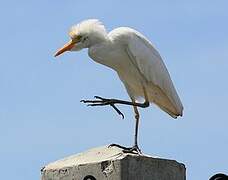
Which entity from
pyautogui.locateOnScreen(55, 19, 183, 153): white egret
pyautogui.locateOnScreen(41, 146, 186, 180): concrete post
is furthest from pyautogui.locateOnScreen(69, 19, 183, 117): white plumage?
pyautogui.locateOnScreen(41, 146, 186, 180): concrete post

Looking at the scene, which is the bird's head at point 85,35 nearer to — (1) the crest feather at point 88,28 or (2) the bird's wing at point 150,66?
(1) the crest feather at point 88,28

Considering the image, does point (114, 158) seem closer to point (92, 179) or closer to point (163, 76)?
point (92, 179)

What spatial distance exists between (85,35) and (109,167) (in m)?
3.46

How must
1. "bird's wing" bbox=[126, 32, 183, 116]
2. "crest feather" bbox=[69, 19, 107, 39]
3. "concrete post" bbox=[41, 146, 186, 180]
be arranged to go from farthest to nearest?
"bird's wing" bbox=[126, 32, 183, 116], "crest feather" bbox=[69, 19, 107, 39], "concrete post" bbox=[41, 146, 186, 180]

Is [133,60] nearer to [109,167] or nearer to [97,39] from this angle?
[97,39]

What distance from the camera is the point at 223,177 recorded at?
310 centimetres

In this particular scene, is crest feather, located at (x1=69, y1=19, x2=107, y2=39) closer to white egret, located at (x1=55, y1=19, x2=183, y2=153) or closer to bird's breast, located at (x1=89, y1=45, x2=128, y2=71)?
white egret, located at (x1=55, y1=19, x2=183, y2=153)

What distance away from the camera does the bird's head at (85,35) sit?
24.5 feet

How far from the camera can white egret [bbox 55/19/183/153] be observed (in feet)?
24.7

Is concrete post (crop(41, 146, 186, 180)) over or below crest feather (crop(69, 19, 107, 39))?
below

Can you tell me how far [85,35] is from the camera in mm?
7492

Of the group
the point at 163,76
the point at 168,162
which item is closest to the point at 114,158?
the point at 168,162

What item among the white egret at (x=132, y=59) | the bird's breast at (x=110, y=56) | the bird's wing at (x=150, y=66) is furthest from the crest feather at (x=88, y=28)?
the bird's wing at (x=150, y=66)

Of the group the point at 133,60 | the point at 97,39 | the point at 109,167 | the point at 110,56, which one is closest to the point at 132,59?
the point at 133,60
